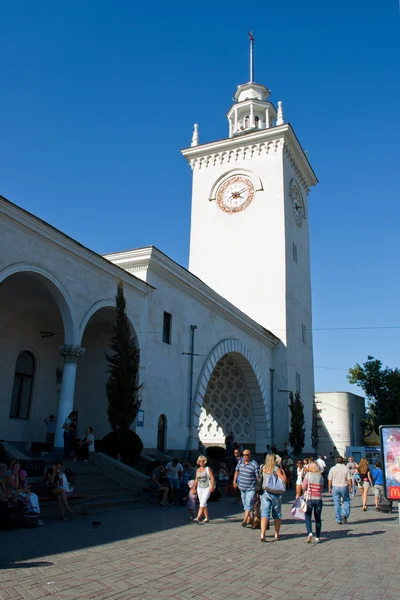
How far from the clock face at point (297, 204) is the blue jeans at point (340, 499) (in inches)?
1023

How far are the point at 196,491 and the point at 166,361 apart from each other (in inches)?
346

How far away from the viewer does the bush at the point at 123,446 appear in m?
15.3

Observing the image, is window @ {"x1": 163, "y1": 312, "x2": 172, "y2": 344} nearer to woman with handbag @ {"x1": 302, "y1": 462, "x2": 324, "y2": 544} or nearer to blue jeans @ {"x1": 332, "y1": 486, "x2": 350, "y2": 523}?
blue jeans @ {"x1": 332, "y1": 486, "x2": 350, "y2": 523}

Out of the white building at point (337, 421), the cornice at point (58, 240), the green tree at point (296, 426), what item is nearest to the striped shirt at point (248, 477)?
the cornice at point (58, 240)

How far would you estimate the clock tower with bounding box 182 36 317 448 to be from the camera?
31.7m

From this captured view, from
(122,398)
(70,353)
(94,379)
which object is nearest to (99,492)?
(122,398)

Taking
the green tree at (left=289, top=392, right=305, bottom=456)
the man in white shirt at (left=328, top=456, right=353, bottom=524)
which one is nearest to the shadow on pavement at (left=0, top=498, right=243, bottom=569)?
the man in white shirt at (left=328, top=456, right=353, bottom=524)

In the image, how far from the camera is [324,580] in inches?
246

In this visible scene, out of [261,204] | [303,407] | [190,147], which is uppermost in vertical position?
[190,147]

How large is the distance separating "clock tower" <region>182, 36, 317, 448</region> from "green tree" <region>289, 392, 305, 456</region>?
54 centimetres

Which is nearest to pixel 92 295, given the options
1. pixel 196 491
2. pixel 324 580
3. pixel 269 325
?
pixel 196 491

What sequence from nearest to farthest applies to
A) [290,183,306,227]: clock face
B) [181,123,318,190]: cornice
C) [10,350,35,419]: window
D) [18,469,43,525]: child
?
[18,469,43,525]: child → [10,350,35,419]: window → [181,123,318,190]: cornice → [290,183,306,227]: clock face

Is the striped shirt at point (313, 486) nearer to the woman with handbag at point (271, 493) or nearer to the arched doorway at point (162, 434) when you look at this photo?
the woman with handbag at point (271, 493)

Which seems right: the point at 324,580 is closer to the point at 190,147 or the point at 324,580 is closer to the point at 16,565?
the point at 16,565
